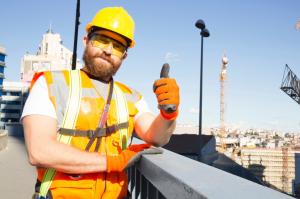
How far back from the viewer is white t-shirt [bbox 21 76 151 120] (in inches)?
86.0

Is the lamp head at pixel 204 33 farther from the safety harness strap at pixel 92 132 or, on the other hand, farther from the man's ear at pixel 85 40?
the safety harness strap at pixel 92 132

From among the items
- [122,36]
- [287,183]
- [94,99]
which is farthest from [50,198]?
[287,183]

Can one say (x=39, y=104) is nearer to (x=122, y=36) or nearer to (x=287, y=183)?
(x=122, y=36)

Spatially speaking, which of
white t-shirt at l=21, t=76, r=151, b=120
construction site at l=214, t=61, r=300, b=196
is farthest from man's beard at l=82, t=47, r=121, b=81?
construction site at l=214, t=61, r=300, b=196

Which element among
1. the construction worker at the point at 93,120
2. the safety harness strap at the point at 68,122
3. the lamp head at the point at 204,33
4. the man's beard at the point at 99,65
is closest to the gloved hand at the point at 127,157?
the construction worker at the point at 93,120

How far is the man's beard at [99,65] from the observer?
2.60 metres

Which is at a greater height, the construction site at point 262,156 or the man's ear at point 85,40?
the man's ear at point 85,40

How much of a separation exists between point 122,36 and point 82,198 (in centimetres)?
140

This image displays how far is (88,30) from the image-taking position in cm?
283

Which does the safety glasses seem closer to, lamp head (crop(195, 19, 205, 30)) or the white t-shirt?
the white t-shirt

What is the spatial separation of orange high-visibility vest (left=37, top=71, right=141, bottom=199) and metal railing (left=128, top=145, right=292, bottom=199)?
28 cm

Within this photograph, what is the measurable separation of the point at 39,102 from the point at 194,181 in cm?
131

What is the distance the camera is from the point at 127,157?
94.2 inches

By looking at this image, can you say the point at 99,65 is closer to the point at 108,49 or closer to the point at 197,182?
the point at 108,49
